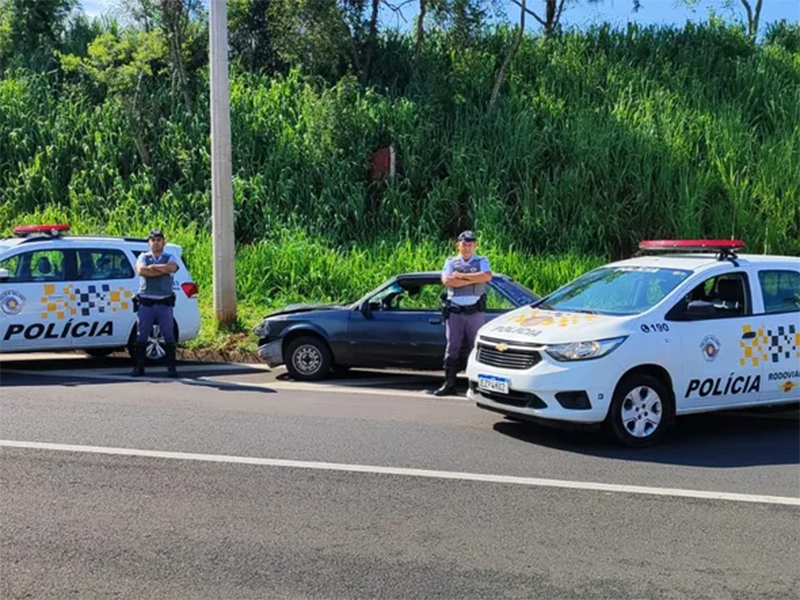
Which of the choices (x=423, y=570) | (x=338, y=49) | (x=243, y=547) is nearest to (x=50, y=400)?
(x=243, y=547)

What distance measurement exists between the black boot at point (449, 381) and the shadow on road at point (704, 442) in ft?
4.80

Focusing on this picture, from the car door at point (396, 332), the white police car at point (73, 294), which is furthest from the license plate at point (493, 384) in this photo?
the white police car at point (73, 294)

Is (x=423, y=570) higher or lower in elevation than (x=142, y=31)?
lower

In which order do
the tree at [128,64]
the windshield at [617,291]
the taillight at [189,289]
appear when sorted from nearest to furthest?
the windshield at [617,291] → the taillight at [189,289] → the tree at [128,64]

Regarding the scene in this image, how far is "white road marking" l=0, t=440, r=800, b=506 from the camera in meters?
6.00

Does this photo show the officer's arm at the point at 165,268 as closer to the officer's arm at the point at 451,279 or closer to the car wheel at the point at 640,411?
the officer's arm at the point at 451,279

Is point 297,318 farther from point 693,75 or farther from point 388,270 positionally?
point 693,75

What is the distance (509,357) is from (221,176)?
737 cm

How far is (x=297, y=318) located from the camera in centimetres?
1059

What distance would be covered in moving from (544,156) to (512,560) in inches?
575

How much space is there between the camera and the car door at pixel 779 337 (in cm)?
789

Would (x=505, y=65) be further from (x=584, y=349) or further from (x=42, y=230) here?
(x=584, y=349)

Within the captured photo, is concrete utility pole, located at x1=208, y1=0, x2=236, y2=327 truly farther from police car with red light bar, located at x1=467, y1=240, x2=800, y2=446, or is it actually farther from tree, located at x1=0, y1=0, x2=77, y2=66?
tree, located at x1=0, y1=0, x2=77, y2=66

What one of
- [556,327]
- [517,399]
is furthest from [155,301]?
[556,327]
